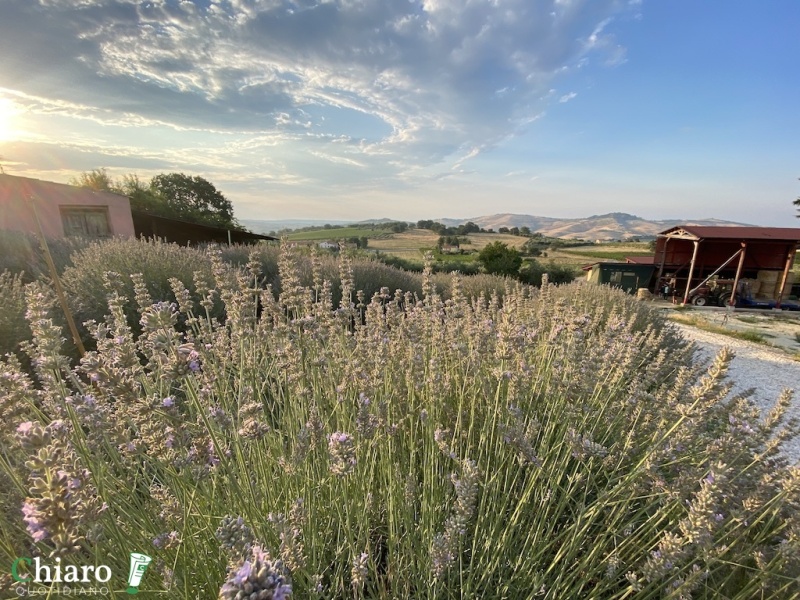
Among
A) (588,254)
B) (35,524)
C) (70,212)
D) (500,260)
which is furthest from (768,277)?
(70,212)

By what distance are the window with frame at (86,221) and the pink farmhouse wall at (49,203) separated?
0.53 feet

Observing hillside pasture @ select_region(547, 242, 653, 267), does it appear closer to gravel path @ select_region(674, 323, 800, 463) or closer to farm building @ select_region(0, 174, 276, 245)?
gravel path @ select_region(674, 323, 800, 463)

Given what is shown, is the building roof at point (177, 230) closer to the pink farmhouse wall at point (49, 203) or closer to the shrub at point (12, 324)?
the pink farmhouse wall at point (49, 203)

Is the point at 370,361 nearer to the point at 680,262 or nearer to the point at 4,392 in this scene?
the point at 4,392

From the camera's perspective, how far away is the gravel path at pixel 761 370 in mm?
5352

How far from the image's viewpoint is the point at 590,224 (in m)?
90.6

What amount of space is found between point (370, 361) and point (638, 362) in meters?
1.94

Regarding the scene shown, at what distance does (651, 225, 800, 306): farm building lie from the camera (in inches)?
583

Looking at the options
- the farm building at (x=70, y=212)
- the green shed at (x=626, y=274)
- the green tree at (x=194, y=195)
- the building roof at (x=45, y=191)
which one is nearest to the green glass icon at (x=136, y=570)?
the farm building at (x=70, y=212)

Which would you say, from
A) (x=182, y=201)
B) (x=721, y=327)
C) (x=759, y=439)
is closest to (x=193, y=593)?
(x=759, y=439)

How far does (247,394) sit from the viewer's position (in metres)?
1.48

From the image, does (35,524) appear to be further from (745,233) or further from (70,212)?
(745,233)

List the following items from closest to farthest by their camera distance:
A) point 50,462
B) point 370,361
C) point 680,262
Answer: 1. point 50,462
2. point 370,361
3. point 680,262

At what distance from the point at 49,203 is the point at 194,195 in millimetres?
20265
